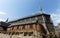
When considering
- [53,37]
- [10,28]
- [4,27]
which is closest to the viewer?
[53,37]

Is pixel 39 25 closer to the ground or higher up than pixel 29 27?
higher up

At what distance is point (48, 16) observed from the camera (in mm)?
35031

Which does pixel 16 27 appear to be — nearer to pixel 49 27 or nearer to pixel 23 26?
pixel 23 26

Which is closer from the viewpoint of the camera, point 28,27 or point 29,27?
point 29,27

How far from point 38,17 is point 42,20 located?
6.69ft

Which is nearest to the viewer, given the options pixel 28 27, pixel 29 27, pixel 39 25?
pixel 39 25

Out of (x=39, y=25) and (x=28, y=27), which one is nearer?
(x=39, y=25)

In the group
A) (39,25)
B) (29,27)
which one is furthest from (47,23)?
(29,27)

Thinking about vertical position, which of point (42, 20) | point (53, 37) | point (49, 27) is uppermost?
point (42, 20)

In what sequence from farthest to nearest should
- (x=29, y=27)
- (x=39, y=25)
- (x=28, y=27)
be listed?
(x=28, y=27) → (x=29, y=27) → (x=39, y=25)

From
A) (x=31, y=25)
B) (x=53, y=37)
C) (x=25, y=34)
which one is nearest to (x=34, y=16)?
(x=31, y=25)

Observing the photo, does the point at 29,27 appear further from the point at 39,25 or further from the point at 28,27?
the point at 39,25

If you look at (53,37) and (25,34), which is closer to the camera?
(53,37)

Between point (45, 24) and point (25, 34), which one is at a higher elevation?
point (45, 24)
